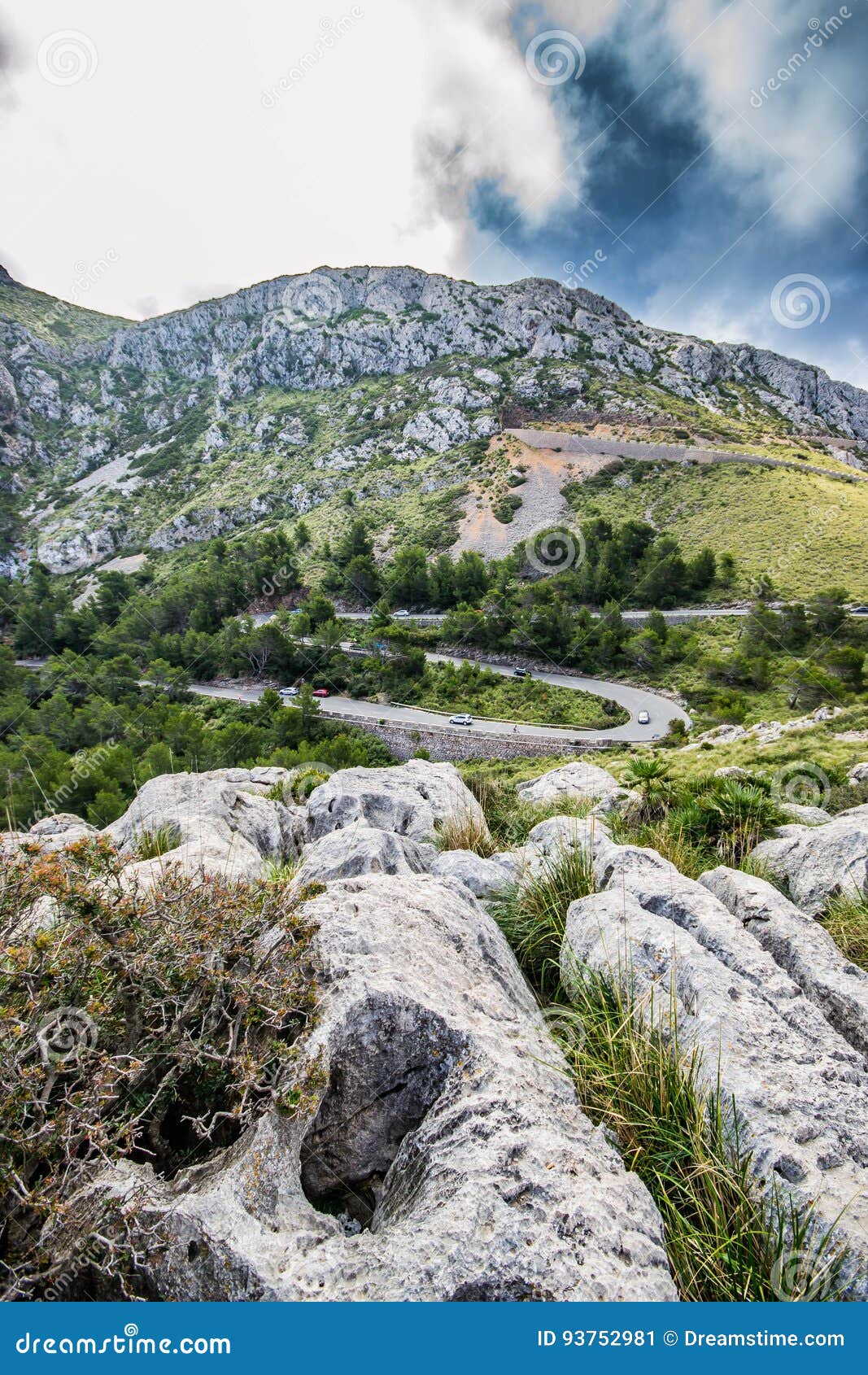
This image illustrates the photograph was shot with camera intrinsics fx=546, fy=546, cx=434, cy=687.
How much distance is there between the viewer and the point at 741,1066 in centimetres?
290

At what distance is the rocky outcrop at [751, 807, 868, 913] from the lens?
5164 millimetres

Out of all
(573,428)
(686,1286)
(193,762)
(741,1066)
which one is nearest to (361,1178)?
(686,1286)

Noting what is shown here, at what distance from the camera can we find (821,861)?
552cm

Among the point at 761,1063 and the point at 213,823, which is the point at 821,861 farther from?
the point at 213,823

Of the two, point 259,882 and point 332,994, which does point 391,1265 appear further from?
point 259,882

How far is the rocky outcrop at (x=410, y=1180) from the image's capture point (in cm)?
194

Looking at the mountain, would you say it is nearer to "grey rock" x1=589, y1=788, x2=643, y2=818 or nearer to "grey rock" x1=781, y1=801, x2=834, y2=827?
"grey rock" x1=589, y1=788, x2=643, y2=818

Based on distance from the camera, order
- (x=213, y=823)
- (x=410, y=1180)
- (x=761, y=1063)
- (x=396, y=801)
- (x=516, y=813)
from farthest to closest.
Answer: (x=396, y=801) → (x=516, y=813) → (x=213, y=823) → (x=761, y=1063) → (x=410, y=1180)

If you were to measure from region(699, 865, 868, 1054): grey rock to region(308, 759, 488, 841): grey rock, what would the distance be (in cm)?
393

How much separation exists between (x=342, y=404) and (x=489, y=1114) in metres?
135

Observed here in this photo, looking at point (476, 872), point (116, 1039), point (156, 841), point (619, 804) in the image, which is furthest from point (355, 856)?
point (619, 804)

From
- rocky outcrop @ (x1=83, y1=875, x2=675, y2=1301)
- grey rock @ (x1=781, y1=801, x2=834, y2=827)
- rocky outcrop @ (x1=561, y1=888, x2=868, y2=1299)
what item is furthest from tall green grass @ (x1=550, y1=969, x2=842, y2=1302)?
grey rock @ (x1=781, y1=801, x2=834, y2=827)

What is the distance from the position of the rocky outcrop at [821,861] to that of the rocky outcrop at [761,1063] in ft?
Result: 6.63

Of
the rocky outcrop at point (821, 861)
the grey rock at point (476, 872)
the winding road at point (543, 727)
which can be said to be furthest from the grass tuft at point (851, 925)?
the winding road at point (543, 727)
